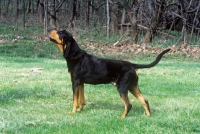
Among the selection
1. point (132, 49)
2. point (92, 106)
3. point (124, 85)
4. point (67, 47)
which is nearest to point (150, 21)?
point (132, 49)

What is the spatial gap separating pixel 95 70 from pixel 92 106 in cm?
89

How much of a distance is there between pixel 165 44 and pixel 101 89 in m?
13.6

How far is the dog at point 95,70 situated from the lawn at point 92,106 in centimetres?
34

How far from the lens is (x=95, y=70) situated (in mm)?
6832

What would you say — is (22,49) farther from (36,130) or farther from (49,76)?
(36,130)

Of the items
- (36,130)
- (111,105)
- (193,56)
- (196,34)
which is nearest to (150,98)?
(111,105)

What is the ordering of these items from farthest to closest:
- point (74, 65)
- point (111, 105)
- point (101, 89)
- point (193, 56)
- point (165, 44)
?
point (165, 44) → point (193, 56) → point (101, 89) → point (111, 105) → point (74, 65)

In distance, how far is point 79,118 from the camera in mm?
6359

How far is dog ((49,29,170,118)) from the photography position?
21.8ft

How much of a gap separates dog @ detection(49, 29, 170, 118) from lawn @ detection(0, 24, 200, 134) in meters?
0.34

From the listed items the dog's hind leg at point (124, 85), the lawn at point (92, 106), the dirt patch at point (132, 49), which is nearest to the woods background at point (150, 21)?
the dirt patch at point (132, 49)

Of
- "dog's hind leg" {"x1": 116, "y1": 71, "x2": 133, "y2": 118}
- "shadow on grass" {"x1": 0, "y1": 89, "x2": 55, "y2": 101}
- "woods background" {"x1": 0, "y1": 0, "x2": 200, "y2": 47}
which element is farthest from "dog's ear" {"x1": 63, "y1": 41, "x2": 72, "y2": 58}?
"woods background" {"x1": 0, "y1": 0, "x2": 200, "y2": 47}

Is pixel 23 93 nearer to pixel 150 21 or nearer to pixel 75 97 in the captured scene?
pixel 75 97

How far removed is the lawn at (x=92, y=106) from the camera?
5.71 metres
